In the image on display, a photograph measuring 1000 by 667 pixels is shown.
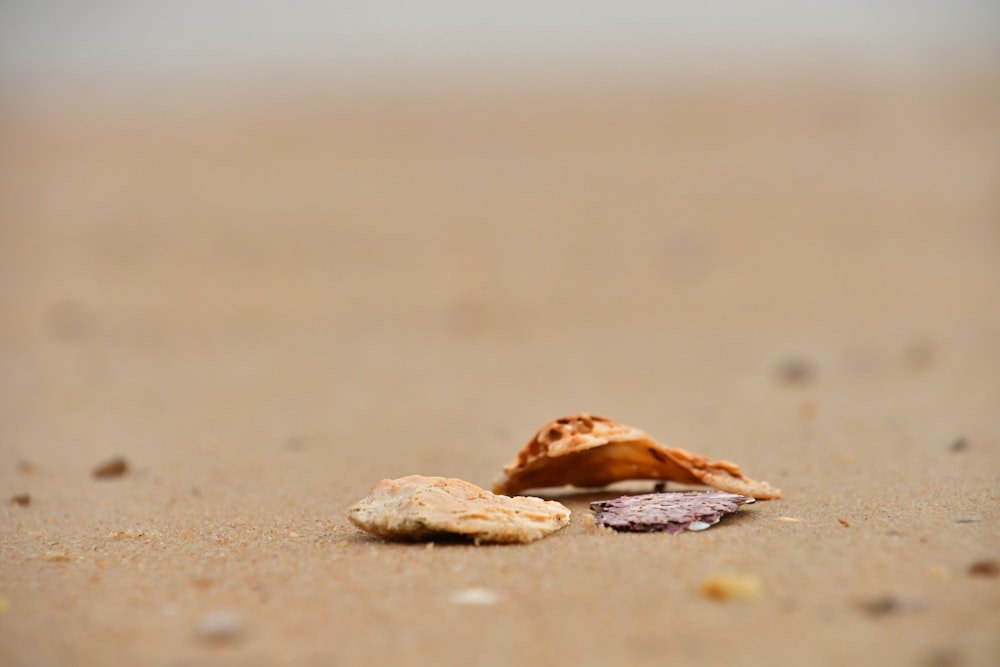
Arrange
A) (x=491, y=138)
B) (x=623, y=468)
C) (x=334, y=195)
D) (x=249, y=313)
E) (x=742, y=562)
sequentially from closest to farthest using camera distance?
(x=742, y=562) → (x=623, y=468) → (x=249, y=313) → (x=334, y=195) → (x=491, y=138)

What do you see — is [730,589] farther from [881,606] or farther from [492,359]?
[492,359]

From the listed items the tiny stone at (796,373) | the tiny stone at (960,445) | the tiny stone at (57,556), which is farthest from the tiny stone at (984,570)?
the tiny stone at (796,373)

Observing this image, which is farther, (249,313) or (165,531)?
(249,313)

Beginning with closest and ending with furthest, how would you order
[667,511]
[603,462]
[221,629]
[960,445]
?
[221,629] → [667,511] → [603,462] → [960,445]

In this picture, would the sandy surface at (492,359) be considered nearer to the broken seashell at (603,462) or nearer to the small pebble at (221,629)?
the small pebble at (221,629)

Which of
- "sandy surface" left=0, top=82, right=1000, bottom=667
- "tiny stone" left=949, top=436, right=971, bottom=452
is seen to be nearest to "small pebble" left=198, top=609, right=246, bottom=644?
"sandy surface" left=0, top=82, right=1000, bottom=667

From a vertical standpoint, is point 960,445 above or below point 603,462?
below

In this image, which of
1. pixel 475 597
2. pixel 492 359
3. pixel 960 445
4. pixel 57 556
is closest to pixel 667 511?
pixel 475 597

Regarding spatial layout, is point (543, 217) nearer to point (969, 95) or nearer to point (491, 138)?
point (491, 138)

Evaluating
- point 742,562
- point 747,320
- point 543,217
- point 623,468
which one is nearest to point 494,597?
point 742,562
